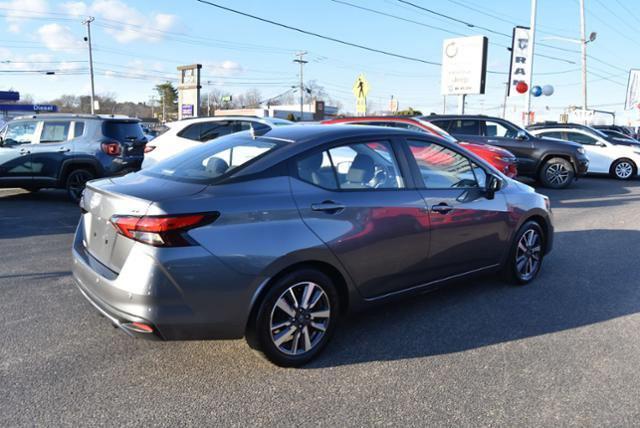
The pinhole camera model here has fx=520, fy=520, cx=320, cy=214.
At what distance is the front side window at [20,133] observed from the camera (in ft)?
32.8

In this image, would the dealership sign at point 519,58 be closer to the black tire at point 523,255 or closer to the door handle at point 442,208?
the black tire at point 523,255

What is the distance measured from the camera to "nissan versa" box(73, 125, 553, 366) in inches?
119

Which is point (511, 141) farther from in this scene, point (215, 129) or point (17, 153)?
point (17, 153)

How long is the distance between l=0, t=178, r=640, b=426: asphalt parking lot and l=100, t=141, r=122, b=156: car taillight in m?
5.01

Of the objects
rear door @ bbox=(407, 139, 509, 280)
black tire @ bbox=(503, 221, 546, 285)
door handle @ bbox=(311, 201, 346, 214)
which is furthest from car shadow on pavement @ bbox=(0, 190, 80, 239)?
black tire @ bbox=(503, 221, 546, 285)

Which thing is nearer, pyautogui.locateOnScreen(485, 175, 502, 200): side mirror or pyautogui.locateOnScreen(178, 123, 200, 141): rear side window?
pyautogui.locateOnScreen(485, 175, 502, 200): side mirror

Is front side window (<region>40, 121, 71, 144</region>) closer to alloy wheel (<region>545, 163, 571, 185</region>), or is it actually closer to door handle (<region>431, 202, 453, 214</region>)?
door handle (<region>431, 202, 453, 214</region>)

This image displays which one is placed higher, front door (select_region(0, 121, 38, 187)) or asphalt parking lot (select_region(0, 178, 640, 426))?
front door (select_region(0, 121, 38, 187))

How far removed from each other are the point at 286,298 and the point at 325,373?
22.3 inches

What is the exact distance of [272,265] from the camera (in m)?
3.21

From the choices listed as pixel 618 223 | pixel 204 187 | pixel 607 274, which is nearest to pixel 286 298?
pixel 204 187

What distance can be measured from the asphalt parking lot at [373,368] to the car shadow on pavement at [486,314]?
2 cm

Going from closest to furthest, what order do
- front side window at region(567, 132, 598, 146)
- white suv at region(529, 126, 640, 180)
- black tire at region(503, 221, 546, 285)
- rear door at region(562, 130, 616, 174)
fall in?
black tire at region(503, 221, 546, 285), white suv at region(529, 126, 640, 180), rear door at region(562, 130, 616, 174), front side window at region(567, 132, 598, 146)

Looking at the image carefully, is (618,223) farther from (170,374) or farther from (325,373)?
(170,374)
